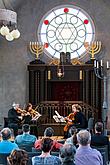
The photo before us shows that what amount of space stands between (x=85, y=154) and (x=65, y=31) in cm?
1291

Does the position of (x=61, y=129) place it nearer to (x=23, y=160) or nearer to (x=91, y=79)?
(x=91, y=79)

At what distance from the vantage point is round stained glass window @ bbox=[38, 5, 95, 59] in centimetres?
1797

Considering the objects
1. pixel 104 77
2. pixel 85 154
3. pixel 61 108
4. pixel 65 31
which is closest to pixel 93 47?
pixel 65 31

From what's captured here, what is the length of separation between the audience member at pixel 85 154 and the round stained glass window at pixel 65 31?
40.9 ft

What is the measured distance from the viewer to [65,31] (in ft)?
59.4

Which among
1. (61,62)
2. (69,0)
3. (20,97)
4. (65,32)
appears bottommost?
(20,97)

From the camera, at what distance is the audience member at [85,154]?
5492mm

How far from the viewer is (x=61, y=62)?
56.7 feet

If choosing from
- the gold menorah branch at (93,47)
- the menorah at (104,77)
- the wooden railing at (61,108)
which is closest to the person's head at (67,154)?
the menorah at (104,77)

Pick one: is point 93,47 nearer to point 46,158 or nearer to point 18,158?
point 46,158

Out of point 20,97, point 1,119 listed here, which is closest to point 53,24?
point 20,97

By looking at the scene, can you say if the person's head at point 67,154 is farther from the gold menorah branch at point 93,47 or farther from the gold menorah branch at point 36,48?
the gold menorah branch at point 36,48

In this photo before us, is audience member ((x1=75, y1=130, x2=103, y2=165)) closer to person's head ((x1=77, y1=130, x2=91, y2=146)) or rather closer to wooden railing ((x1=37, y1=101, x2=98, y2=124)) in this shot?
person's head ((x1=77, y1=130, x2=91, y2=146))

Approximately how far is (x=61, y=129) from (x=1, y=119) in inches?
123
